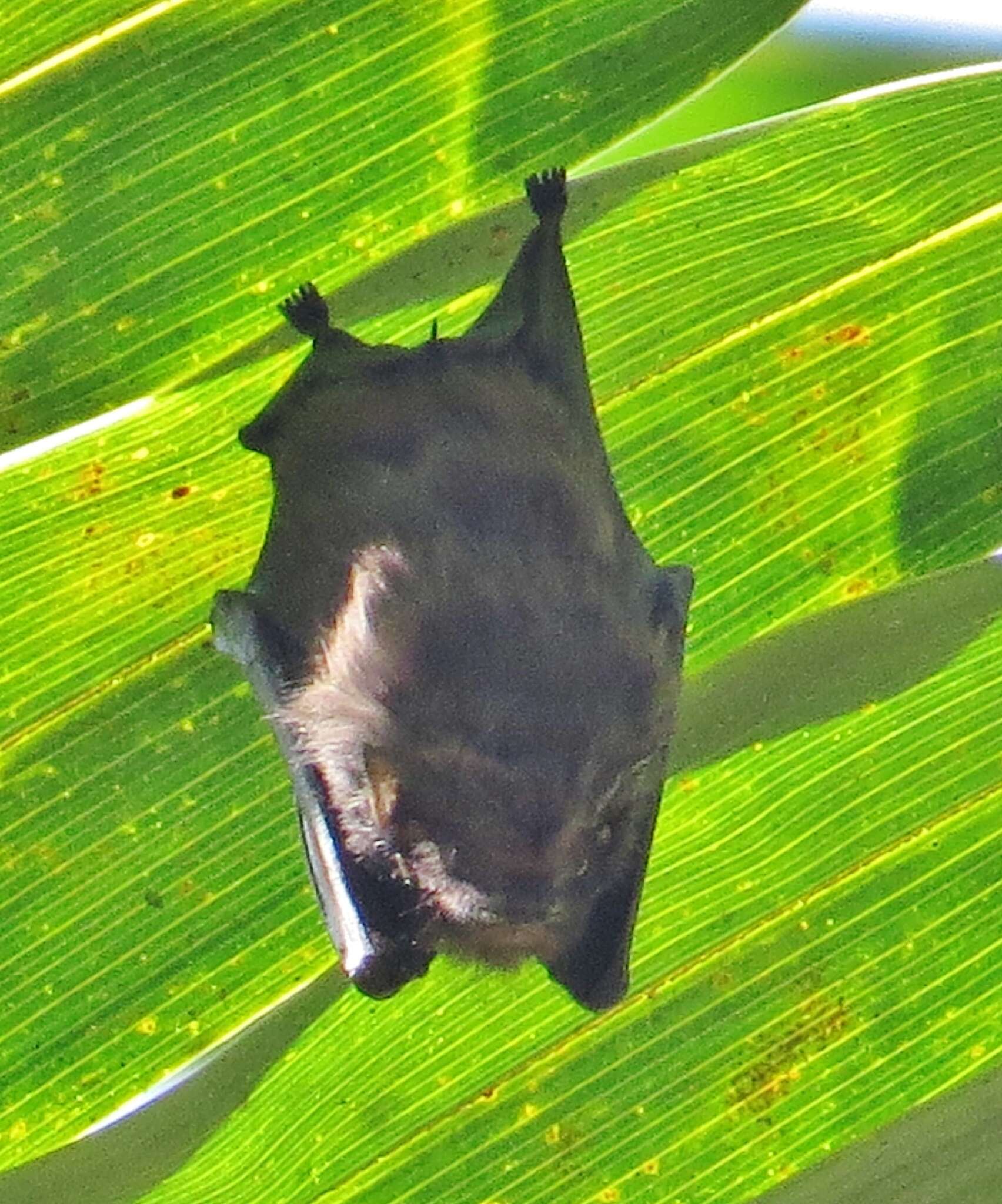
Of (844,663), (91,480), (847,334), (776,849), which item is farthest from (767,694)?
(91,480)

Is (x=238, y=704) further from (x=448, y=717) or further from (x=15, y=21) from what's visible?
(x=15, y=21)

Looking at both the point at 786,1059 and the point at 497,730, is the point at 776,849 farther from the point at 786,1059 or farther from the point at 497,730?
the point at 497,730

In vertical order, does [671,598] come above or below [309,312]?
below

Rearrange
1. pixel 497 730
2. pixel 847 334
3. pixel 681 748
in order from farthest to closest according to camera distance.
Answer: pixel 681 748
pixel 847 334
pixel 497 730

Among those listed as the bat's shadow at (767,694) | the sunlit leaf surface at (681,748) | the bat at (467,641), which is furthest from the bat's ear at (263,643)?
the bat's shadow at (767,694)

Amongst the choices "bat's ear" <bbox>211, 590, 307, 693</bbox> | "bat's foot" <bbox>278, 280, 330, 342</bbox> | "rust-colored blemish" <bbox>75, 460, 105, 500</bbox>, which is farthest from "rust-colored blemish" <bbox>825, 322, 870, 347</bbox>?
"rust-colored blemish" <bbox>75, 460, 105, 500</bbox>

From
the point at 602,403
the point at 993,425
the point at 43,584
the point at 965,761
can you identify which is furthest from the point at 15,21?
the point at 965,761
